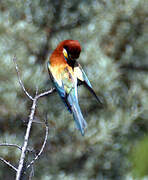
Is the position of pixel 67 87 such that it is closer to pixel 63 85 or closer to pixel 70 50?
pixel 63 85

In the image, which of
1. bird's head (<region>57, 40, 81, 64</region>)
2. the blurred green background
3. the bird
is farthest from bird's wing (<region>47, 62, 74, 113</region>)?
the blurred green background

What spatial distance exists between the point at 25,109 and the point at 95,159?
83 cm

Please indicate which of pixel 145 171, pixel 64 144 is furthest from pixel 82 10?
pixel 145 171

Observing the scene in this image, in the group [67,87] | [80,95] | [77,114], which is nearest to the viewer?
[77,114]

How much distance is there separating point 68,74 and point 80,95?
162 centimetres

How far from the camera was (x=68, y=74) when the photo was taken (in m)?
2.31

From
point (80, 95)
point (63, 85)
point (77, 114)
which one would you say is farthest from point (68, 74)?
point (80, 95)

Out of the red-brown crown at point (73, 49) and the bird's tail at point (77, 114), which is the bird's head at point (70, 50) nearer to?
the red-brown crown at point (73, 49)

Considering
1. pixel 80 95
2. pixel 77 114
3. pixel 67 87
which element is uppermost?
pixel 67 87

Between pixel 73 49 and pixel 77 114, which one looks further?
pixel 73 49

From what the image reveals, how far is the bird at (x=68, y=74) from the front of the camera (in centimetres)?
222

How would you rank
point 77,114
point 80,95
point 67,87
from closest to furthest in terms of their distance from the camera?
point 77,114, point 67,87, point 80,95

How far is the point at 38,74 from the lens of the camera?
3.79m

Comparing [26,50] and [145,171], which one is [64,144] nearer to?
[26,50]
